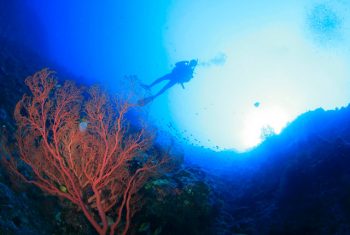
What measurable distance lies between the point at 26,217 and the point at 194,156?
71.7ft

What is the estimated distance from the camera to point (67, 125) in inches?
252

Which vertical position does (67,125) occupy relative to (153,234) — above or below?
above

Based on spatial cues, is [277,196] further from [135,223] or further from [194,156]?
[194,156]

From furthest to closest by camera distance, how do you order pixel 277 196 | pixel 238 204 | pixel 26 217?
pixel 238 204
pixel 277 196
pixel 26 217

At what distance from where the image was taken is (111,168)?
6.21 meters

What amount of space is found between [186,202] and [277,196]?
5357 mm

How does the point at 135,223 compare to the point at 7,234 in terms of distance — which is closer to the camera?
the point at 7,234

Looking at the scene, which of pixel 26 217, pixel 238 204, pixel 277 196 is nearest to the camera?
pixel 26 217

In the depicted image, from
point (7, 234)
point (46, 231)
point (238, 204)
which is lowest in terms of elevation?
point (7, 234)

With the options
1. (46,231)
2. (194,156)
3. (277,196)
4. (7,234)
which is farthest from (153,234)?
(194,156)

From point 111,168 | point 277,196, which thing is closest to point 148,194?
point 111,168

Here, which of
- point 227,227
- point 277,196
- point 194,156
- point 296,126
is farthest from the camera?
point 194,156

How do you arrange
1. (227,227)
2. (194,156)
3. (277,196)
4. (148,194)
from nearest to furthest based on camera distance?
(148,194) → (227,227) → (277,196) → (194,156)

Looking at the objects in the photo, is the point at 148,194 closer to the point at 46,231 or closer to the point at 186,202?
the point at 186,202
